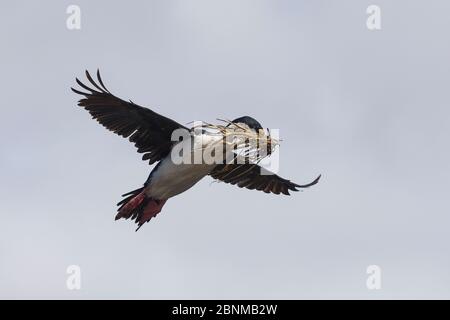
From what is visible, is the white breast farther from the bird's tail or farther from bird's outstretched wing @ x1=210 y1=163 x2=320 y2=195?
bird's outstretched wing @ x1=210 y1=163 x2=320 y2=195

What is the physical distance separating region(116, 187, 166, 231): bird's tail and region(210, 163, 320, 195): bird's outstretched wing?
1.39 metres

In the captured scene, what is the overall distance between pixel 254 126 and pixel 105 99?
274 cm

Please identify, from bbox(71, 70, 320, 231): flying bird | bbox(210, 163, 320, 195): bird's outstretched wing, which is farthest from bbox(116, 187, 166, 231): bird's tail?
bbox(210, 163, 320, 195): bird's outstretched wing

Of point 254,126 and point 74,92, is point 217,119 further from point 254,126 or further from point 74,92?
point 74,92

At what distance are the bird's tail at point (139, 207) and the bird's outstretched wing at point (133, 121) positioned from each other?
2.23 feet

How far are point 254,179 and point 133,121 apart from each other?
307 centimetres

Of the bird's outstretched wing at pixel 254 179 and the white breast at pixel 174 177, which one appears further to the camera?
the bird's outstretched wing at pixel 254 179

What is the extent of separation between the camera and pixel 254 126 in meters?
21.9

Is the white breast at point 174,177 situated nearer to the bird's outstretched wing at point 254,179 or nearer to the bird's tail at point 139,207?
the bird's tail at point 139,207

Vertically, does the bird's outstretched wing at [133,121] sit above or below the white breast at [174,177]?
above

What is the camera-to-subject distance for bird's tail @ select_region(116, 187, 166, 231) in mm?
23094

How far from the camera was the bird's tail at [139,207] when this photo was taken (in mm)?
23094

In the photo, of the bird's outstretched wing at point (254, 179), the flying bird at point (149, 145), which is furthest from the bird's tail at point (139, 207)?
the bird's outstretched wing at point (254, 179)

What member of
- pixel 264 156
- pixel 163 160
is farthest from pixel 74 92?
pixel 264 156
